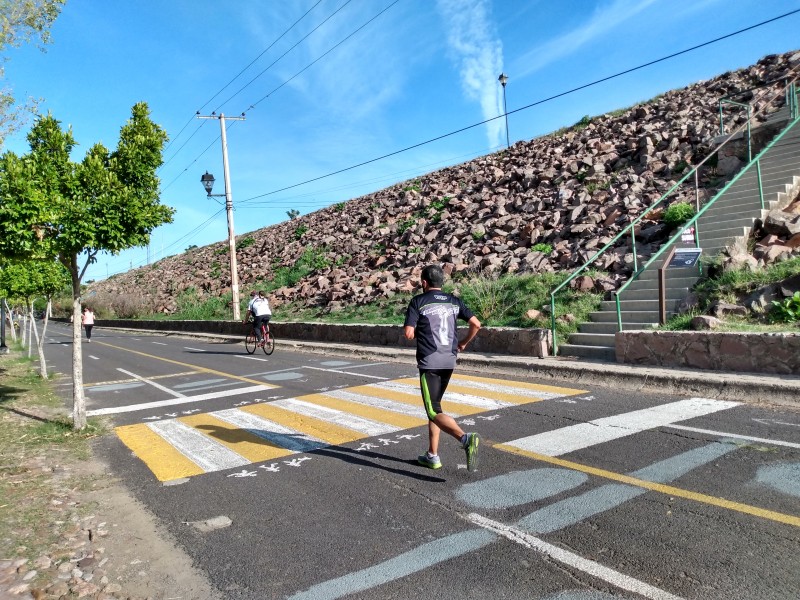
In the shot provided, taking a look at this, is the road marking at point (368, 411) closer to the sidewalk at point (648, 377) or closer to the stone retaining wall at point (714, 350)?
the sidewalk at point (648, 377)

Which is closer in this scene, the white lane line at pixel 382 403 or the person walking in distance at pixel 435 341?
the person walking in distance at pixel 435 341

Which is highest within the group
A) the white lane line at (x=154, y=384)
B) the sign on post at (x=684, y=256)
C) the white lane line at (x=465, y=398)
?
the sign on post at (x=684, y=256)

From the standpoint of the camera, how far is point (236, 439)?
7.14 meters

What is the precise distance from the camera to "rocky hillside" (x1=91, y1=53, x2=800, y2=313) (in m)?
17.7

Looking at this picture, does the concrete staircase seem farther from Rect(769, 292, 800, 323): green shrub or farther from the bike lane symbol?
the bike lane symbol

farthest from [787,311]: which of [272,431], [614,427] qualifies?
[272,431]

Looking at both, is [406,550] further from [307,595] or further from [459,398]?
[459,398]

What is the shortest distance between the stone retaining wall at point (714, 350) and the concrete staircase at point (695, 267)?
2.61 feet

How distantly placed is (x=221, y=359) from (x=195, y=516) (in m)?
13.9

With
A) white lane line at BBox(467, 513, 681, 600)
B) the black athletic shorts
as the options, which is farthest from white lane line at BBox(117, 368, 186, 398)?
white lane line at BBox(467, 513, 681, 600)

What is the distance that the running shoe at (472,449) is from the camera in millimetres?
5020

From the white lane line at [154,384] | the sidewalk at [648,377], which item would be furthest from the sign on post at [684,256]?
the white lane line at [154,384]

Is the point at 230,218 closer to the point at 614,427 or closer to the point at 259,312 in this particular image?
the point at 259,312

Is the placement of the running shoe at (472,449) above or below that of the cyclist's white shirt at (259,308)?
below
